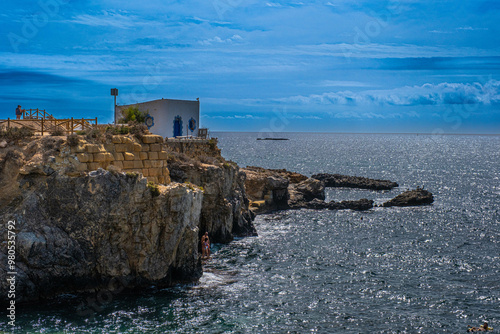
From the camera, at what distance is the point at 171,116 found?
162 ft

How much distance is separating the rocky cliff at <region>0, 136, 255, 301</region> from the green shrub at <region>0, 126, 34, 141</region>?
661mm

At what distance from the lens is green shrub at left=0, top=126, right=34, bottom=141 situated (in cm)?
2700

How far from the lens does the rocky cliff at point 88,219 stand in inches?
957

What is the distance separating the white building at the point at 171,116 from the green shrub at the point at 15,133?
1953 cm

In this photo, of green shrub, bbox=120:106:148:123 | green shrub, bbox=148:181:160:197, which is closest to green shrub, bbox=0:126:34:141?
green shrub, bbox=148:181:160:197

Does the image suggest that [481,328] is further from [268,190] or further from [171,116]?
[268,190]

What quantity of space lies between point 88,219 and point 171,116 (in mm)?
25337

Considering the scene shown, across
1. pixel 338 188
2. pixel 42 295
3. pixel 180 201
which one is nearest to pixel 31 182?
pixel 42 295

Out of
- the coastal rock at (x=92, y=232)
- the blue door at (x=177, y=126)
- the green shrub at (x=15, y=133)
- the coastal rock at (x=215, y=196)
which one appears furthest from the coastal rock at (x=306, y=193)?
the green shrub at (x=15, y=133)

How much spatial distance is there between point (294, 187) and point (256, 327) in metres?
45.6

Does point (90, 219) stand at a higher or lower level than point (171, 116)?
lower

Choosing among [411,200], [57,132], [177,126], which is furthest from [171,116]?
[411,200]

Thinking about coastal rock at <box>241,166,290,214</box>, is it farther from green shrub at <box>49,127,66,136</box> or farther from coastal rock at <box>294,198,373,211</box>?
green shrub at <box>49,127,66,136</box>

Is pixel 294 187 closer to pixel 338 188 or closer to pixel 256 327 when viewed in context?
pixel 338 188
